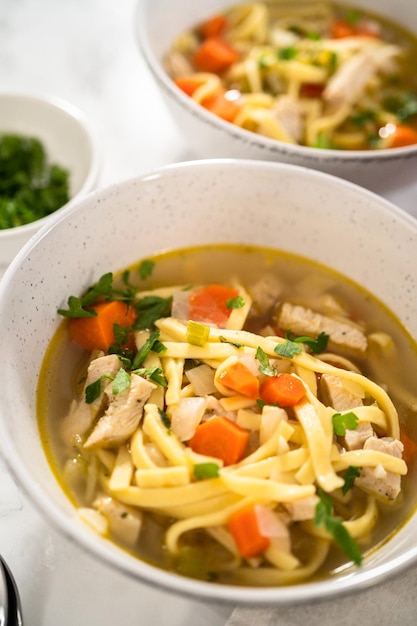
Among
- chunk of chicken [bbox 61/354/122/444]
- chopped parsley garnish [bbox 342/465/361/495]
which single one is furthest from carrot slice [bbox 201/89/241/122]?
chopped parsley garnish [bbox 342/465/361/495]

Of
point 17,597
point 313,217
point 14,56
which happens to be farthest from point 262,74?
point 17,597

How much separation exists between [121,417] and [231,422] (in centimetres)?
36

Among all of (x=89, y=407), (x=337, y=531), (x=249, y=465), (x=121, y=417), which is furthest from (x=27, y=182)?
(x=337, y=531)

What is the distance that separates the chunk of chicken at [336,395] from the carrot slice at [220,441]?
0.39 meters

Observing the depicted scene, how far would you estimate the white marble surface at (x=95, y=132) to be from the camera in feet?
7.04

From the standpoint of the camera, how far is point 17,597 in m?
2.10

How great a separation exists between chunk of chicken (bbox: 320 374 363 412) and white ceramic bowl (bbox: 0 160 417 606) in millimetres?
419

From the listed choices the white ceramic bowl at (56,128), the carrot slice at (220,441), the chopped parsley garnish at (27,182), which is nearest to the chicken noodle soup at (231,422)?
the carrot slice at (220,441)

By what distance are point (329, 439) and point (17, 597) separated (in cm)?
107

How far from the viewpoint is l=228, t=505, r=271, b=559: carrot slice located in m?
2.00

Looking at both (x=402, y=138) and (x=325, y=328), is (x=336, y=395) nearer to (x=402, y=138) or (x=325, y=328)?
(x=325, y=328)

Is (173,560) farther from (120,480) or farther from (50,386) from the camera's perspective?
(50,386)

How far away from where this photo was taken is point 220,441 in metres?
2.17

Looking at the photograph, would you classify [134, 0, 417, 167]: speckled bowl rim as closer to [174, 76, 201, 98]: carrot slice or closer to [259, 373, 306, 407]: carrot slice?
[174, 76, 201, 98]: carrot slice
